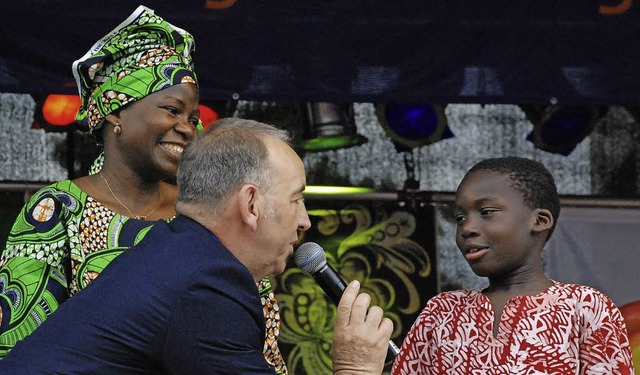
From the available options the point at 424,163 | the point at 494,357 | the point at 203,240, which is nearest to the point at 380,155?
the point at 424,163

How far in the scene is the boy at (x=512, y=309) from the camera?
345 cm

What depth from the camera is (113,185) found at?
3.79m

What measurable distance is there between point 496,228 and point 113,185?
1.18 m

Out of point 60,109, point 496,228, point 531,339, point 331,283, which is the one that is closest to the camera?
point 331,283

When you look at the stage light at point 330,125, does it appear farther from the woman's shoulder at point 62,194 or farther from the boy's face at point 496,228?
the woman's shoulder at point 62,194

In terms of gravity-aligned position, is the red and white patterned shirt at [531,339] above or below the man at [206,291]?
below

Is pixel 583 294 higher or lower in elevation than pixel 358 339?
lower

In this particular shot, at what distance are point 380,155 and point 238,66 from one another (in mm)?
1289

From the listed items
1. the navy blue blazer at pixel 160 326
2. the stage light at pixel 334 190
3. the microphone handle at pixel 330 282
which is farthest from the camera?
the stage light at pixel 334 190

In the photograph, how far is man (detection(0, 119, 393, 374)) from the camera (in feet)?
8.32

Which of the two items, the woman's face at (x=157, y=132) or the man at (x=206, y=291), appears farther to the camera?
the woman's face at (x=157, y=132)

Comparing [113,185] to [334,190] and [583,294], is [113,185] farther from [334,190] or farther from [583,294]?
[334,190]

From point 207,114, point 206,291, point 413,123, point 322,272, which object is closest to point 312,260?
point 322,272

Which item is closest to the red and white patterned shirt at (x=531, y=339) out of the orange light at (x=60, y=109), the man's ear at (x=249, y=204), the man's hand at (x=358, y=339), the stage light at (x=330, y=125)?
the man's hand at (x=358, y=339)
